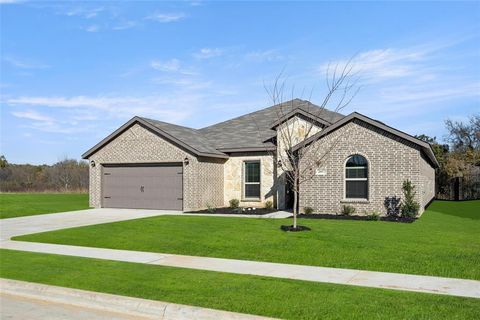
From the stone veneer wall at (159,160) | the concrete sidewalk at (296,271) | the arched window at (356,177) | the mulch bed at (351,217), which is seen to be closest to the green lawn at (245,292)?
the concrete sidewalk at (296,271)

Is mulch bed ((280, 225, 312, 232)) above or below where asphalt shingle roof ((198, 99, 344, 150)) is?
below

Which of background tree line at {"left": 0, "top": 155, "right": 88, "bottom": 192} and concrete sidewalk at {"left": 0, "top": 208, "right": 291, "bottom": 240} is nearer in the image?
concrete sidewalk at {"left": 0, "top": 208, "right": 291, "bottom": 240}

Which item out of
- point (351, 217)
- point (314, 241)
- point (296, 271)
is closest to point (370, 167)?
point (351, 217)

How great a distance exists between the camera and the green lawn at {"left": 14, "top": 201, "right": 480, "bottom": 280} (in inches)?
383

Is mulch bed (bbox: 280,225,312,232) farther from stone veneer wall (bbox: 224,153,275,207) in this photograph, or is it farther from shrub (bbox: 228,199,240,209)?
shrub (bbox: 228,199,240,209)

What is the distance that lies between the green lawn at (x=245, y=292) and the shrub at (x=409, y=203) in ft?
36.8

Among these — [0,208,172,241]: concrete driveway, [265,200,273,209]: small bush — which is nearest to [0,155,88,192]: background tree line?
[0,208,172,241]: concrete driveway

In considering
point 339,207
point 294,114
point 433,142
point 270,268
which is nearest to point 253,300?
point 270,268

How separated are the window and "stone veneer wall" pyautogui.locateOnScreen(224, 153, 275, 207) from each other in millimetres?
225

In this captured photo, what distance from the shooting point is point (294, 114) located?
72.0ft

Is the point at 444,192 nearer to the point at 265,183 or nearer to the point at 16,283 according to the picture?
the point at 265,183

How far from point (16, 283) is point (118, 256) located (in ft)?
9.53

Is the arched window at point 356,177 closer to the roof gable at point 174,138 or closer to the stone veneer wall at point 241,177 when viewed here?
the stone veneer wall at point 241,177

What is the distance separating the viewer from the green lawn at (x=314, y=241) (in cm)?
972
